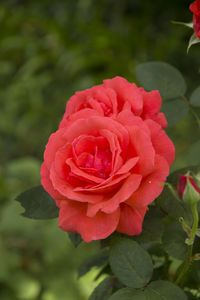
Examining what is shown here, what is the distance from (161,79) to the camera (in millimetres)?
476

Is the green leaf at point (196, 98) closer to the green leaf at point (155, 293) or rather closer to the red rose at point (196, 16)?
the red rose at point (196, 16)

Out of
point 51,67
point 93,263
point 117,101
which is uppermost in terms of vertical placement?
point 117,101

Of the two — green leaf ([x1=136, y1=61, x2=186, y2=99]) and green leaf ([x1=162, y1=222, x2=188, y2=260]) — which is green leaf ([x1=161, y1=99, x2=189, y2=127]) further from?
green leaf ([x1=162, y1=222, x2=188, y2=260])

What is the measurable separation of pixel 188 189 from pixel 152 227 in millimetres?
89

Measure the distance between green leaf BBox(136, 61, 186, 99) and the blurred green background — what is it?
974mm

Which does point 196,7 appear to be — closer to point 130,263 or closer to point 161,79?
point 161,79

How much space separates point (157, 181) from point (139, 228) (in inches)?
1.7

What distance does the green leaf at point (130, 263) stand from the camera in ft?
1.18

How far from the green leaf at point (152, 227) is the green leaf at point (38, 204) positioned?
3.5 inches

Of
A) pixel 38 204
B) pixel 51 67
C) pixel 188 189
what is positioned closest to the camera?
pixel 188 189

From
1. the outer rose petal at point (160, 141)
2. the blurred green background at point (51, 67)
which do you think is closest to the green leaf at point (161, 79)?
the outer rose petal at point (160, 141)

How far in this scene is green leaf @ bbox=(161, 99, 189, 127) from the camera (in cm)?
47

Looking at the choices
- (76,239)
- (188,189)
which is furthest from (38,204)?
(188,189)

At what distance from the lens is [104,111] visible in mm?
376
